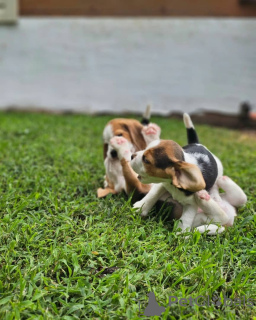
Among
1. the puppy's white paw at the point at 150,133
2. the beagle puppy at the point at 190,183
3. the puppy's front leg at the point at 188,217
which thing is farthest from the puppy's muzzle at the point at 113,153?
the puppy's front leg at the point at 188,217

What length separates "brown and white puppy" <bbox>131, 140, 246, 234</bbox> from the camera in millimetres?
1980

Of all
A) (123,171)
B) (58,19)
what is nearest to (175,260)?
(123,171)

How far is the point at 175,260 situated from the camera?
1.92 meters

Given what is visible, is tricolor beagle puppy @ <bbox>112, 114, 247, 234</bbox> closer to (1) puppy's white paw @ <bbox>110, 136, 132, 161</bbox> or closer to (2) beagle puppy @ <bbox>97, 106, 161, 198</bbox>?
(1) puppy's white paw @ <bbox>110, 136, 132, 161</bbox>

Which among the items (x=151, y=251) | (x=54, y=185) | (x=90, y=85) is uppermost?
(x=151, y=251)

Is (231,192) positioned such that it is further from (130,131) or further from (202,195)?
(130,131)

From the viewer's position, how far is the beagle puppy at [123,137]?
2.64 m

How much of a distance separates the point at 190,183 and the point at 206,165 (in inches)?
10.6

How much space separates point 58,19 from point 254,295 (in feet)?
25.7

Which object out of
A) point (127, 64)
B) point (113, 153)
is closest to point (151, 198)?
point (113, 153)

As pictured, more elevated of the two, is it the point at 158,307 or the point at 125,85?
the point at 158,307

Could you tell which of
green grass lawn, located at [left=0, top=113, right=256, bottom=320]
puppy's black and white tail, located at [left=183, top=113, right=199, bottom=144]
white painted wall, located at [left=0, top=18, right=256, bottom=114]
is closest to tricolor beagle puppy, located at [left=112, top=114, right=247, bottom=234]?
puppy's black and white tail, located at [left=183, top=113, right=199, bottom=144]

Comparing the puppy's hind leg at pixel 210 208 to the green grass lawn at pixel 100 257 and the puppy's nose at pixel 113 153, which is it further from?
the puppy's nose at pixel 113 153

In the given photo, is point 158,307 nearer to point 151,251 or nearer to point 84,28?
point 151,251
